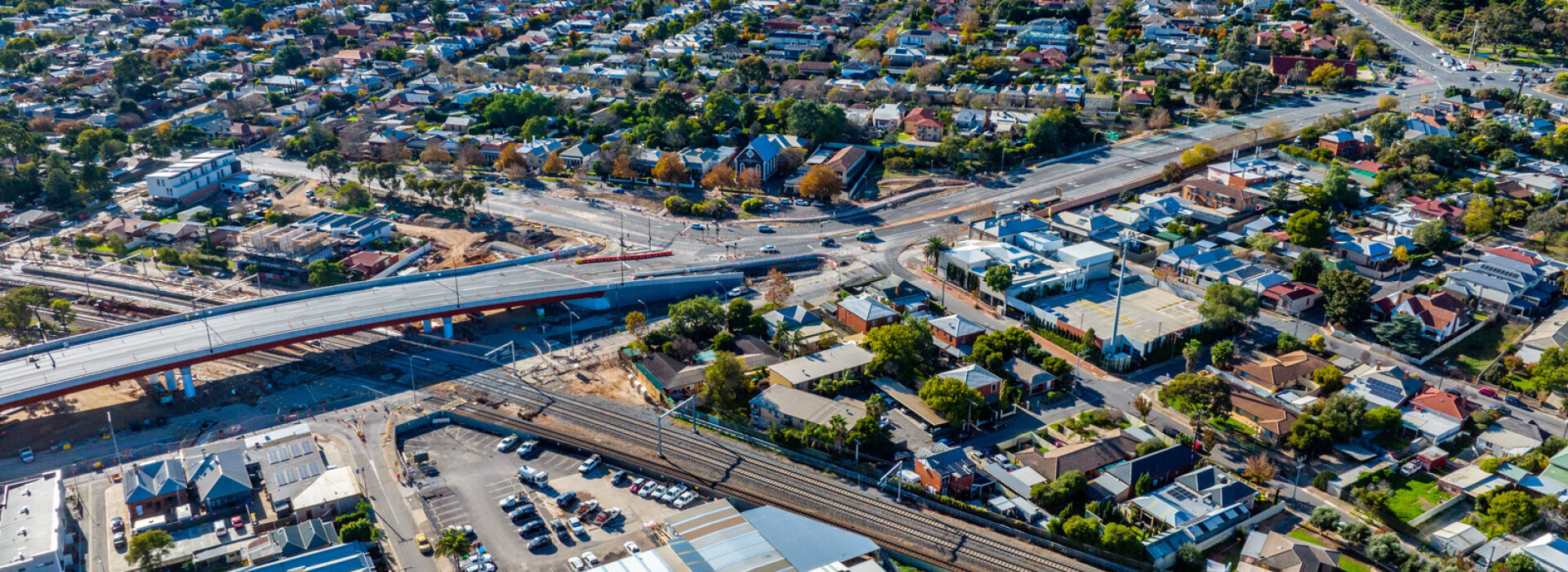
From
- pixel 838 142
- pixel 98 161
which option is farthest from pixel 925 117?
pixel 98 161

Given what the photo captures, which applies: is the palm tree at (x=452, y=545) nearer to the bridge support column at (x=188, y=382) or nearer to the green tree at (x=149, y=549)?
the green tree at (x=149, y=549)

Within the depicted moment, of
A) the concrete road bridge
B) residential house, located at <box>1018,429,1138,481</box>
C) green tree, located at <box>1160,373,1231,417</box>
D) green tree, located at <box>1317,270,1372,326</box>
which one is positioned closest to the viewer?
residential house, located at <box>1018,429,1138,481</box>

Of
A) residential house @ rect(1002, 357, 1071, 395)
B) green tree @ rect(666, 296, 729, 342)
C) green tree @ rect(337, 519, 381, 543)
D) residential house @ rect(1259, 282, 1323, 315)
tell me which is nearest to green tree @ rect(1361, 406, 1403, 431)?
residential house @ rect(1259, 282, 1323, 315)

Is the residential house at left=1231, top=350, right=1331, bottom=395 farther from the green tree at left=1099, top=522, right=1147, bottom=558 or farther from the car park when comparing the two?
the car park

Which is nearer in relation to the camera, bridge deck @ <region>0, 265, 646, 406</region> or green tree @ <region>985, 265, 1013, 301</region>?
bridge deck @ <region>0, 265, 646, 406</region>

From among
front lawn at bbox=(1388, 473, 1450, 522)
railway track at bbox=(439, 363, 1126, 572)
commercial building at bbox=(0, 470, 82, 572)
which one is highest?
commercial building at bbox=(0, 470, 82, 572)

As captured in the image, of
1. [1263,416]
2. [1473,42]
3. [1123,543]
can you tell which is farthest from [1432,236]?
[1473,42]

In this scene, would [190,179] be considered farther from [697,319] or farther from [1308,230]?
[1308,230]

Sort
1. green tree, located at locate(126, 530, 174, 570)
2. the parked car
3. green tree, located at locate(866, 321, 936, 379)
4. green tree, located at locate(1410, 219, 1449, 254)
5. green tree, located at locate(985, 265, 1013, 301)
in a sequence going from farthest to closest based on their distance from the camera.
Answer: green tree, located at locate(1410, 219, 1449, 254)
green tree, located at locate(985, 265, 1013, 301)
green tree, located at locate(866, 321, 936, 379)
the parked car
green tree, located at locate(126, 530, 174, 570)
